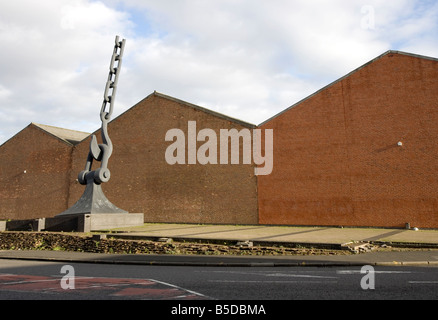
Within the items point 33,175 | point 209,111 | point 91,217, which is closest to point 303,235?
point 91,217

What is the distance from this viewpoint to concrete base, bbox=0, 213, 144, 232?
19.5m

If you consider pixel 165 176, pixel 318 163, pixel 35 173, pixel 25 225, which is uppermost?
pixel 35 173

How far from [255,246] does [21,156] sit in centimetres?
3094

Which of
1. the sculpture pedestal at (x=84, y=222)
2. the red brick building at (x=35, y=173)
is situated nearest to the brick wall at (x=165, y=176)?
the red brick building at (x=35, y=173)

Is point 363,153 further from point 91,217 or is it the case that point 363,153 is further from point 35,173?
point 35,173

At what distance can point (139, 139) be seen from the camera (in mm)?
30438

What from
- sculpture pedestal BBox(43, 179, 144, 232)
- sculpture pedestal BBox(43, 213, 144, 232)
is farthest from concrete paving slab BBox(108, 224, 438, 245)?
sculpture pedestal BBox(43, 179, 144, 232)

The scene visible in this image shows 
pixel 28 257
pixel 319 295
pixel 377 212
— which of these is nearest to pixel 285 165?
pixel 377 212

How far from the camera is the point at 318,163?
2397 centimetres

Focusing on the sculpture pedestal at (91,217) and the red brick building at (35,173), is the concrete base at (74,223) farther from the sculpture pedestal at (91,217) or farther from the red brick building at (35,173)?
the red brick building at (35,173)

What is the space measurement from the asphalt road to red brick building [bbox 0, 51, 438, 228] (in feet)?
45.3

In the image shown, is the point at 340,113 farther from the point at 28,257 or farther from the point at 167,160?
the point at 28,257

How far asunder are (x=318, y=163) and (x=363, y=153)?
283 cm

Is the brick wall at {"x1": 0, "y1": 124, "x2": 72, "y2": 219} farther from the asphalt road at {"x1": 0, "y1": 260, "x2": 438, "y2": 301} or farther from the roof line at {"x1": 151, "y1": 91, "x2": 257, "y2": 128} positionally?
the asphalt road at {"x1": 0, "y1": 260, "x2": 438, "y2": 301}
